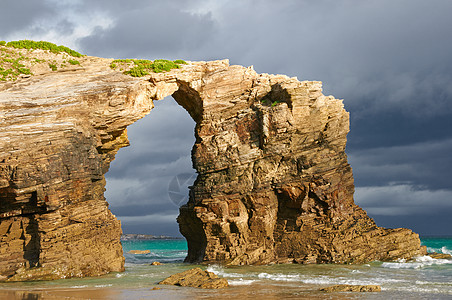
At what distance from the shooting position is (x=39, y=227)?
28109 millimetres

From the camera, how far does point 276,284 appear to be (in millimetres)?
23625

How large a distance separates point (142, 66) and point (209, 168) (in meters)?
9.79

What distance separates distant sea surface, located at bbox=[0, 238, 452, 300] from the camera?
64.6 feet

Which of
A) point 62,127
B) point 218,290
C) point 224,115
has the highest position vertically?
point 224,115

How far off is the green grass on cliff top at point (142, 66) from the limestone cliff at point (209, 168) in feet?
2.21

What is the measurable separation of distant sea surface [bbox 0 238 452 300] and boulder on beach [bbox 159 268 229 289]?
2.45ft

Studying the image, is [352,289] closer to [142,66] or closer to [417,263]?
[417,263]

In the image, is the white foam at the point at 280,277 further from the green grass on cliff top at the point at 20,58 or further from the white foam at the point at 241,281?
the green grass on cliff top at the point at 20,58

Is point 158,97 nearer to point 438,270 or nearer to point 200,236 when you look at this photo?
point 200,236

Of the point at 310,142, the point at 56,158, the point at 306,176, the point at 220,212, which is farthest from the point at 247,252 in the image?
the point at 56,158

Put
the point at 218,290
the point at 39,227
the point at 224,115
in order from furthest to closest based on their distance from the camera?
the point at 224,115 < the point at 39,227 < the point at 218,290

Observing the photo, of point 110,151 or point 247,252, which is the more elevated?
point 110,151

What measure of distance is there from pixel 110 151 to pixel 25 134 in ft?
36.8

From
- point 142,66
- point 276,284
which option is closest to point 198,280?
point 276,284
